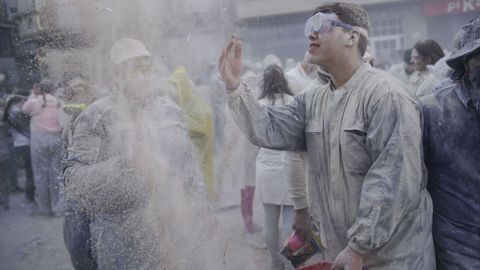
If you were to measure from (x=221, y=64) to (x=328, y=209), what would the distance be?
83cm

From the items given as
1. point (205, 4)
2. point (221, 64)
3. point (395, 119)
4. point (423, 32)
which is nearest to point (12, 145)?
point (205, 4)

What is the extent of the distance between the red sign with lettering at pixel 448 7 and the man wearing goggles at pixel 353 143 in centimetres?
2000

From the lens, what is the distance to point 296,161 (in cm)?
344

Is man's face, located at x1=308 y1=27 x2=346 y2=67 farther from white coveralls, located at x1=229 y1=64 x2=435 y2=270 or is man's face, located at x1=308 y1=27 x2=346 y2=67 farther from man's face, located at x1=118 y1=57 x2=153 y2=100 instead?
man's face, located at x1=118 y1=57 x2=153 y2=100

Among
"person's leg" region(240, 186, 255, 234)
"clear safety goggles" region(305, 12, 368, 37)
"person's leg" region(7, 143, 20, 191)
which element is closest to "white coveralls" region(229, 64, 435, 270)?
"clear safety goggles" region(305, 12, 368, 37)

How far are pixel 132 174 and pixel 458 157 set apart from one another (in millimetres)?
1651

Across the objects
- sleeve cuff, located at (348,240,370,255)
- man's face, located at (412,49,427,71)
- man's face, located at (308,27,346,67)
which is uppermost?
man's face, located at (308,27,346,67)

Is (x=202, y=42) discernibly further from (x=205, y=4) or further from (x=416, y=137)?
(x=416, y=137)

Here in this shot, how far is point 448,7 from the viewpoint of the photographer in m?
20.4

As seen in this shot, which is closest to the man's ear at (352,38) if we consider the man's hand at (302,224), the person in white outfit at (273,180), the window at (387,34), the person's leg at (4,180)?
the man's hand at (302,224)

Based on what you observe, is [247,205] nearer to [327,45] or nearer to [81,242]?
[81,242]

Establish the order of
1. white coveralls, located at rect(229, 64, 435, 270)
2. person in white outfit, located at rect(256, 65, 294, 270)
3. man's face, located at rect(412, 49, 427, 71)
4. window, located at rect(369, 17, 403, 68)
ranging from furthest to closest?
window, located at rect(369, 17, 403, 68), man's face, located at rect(412, 49, 427, 71), person in white outfit, located at rect(256, 65, 294, 270), white coveralls, located at rect(229, 64, 435, 270)

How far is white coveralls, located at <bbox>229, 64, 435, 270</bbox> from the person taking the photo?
1.92m

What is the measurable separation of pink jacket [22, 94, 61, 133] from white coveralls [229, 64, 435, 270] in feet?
17.3
